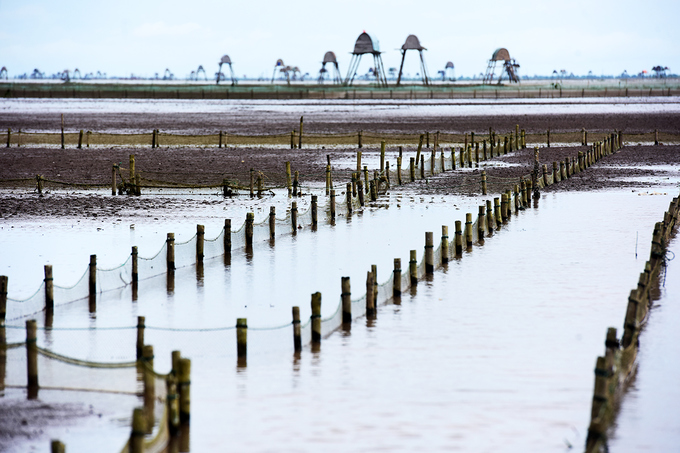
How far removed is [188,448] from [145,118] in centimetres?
6408

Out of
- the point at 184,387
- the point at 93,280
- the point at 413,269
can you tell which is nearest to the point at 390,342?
the point at 413,269

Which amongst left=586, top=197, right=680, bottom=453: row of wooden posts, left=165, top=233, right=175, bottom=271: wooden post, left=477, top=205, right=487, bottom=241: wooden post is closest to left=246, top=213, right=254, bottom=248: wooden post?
left=165, top=233, right=175, bottom=271: wooden post

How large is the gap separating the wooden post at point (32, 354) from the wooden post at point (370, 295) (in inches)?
217

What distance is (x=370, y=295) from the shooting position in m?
14.4

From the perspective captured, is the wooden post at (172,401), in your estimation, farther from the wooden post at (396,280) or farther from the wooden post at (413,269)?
the wooden post at (413,269)

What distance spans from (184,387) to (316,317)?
3.41m

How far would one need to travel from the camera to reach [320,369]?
39.2 ft

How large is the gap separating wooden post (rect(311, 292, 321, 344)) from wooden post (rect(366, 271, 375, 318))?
161 cm

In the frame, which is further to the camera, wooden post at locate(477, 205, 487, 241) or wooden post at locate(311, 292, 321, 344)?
wooden post at locate(477, 205, 487, 241)

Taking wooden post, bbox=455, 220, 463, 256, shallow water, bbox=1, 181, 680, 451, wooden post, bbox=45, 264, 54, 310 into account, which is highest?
wooden post, bbox=455, 220, 463, 256

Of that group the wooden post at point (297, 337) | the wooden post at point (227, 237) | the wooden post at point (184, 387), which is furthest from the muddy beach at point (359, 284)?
the wooden post at point (227, 237)

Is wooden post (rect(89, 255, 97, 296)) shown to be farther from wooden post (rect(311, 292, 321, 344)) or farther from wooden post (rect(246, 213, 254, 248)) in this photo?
wooden post (rect(246, 213, 254, 248))

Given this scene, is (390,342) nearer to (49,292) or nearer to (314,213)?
(49,292)

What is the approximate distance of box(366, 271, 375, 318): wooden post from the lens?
46.4 ft
